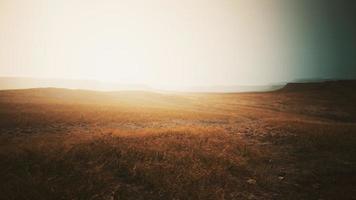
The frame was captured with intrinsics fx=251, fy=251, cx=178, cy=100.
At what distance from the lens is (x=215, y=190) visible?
39.0 ft

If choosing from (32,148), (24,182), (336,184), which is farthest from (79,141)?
(336,184)

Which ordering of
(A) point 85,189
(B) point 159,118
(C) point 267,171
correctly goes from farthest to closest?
(B) point 159,118, (C) point 267,171, (A) point 85,189

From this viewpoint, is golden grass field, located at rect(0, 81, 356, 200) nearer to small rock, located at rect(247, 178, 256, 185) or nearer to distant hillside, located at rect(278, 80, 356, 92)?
small rock, located at rect(247, 178, 256, 185)

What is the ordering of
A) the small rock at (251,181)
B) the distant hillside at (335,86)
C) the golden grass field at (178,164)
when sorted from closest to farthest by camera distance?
the golden grass field at (178,164) < the small rock at (251,181) < the distant hillside at (335,86)

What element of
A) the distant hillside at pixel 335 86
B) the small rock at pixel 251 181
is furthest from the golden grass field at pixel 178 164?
the distant hillside at pixel 335 86

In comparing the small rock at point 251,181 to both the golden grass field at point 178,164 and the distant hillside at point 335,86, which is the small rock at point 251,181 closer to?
the golden grass field at point 178,164

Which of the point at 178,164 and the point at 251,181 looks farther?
the point at 178,164

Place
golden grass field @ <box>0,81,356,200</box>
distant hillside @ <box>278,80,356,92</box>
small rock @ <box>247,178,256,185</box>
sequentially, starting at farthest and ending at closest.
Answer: distant hillside @ <box>278,80,356,92</box>
small rock @ <box>247,178,256,185</box>
golden grass field @ <box>0,81,356,200</box>

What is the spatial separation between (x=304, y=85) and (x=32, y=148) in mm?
87289

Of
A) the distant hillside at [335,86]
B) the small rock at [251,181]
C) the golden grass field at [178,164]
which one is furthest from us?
the distant hillside at [335,86]

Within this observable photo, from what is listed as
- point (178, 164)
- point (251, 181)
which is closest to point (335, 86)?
point (251, 181)

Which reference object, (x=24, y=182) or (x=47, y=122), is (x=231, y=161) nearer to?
(x=24, y=182)

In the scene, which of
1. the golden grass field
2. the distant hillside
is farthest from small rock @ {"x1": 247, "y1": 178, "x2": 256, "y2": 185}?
the distant hillside

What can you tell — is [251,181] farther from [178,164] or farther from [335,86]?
[335,86]
